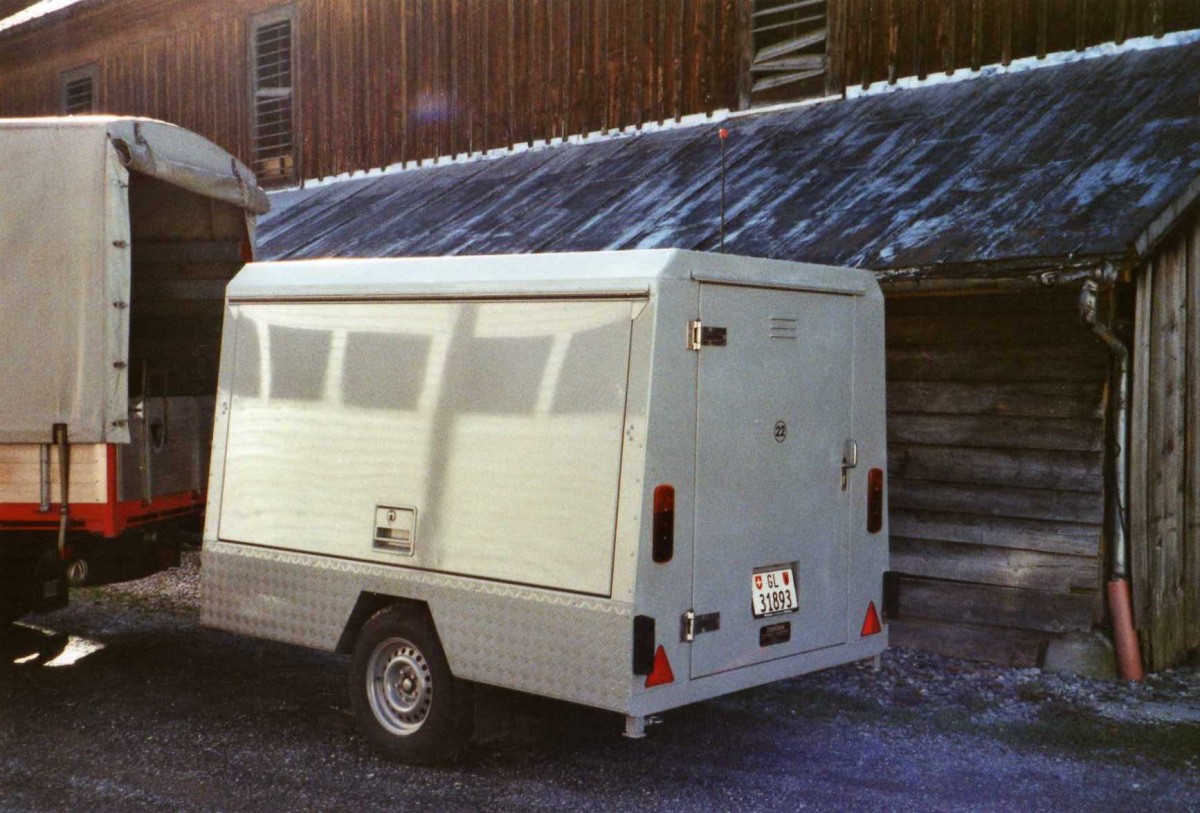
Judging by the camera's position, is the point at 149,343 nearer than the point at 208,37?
Yes

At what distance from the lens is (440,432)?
6.01 meters

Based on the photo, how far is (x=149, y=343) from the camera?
877 cm

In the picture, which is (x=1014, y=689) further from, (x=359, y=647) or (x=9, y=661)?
(x=9, y=661)

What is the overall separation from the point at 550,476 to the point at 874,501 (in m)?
1.83

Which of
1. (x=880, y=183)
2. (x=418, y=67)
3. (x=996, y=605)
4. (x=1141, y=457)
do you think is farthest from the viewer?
Result: (x=418, y=67)

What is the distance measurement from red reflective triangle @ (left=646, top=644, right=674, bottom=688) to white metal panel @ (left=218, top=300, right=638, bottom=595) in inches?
15.4

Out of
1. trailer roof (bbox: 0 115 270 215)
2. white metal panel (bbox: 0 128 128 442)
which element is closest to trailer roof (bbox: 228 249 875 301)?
white metal panel (bbox: 0 128 128 442)

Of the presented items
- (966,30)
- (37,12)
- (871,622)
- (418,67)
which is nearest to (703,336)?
(871,622)

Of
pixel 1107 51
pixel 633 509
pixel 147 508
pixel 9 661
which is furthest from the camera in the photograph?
pixel 1107 51

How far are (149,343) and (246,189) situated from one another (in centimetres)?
125

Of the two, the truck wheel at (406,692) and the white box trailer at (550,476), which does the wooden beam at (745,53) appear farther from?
the truck wheel at (406,692)

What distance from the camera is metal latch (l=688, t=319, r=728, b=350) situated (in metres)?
5.44

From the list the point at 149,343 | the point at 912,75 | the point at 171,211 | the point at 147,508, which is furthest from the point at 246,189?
the point at 912,75

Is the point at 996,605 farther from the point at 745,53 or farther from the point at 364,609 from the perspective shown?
the point at 745,53
